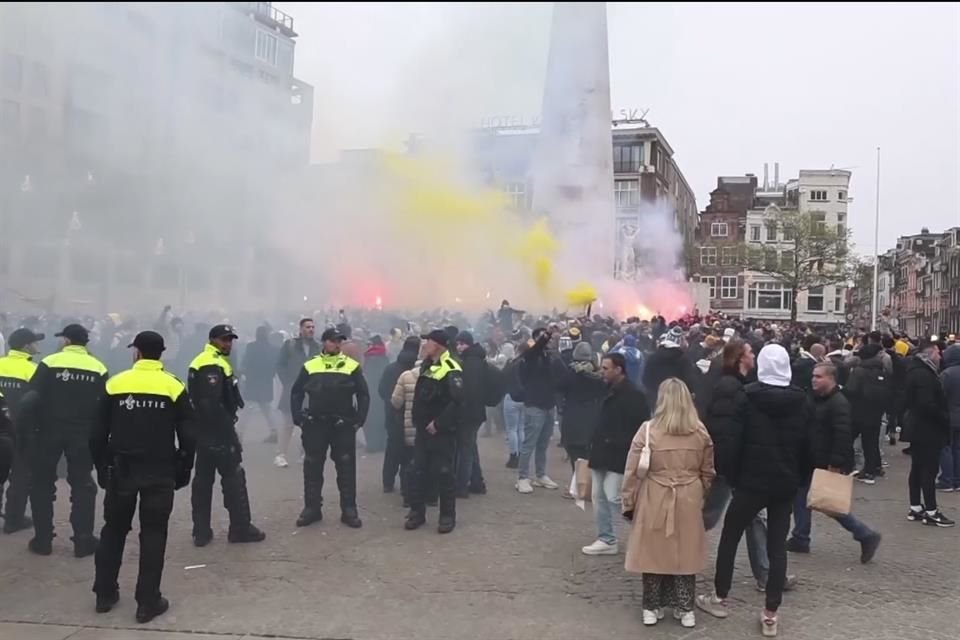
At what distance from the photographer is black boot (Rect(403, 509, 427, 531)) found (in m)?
6.90

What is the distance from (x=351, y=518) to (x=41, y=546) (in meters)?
2.47

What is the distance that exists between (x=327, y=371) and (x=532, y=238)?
80.7 ft

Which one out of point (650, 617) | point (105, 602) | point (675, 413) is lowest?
point (105, 602)

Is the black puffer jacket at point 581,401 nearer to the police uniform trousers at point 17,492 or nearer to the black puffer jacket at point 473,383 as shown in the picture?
the black puffer jacket at point 473,383

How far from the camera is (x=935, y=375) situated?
730cm

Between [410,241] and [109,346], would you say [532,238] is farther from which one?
[109,346]

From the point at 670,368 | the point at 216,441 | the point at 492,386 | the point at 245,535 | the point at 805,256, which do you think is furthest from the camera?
the point at 805,256

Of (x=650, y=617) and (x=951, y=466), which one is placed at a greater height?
(x=951, y=466)

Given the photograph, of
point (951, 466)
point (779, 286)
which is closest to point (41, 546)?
point (951, 466)

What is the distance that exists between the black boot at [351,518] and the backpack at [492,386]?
1861mm

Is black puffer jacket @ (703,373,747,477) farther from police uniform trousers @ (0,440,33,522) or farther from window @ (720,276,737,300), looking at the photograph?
window @ (720,276,737,300)

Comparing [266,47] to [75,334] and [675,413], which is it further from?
[675,413]

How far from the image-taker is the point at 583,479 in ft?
19.9

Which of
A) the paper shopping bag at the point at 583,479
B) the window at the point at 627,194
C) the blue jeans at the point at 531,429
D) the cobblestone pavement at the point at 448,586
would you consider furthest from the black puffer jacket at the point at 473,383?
the window at the point at 627,194
